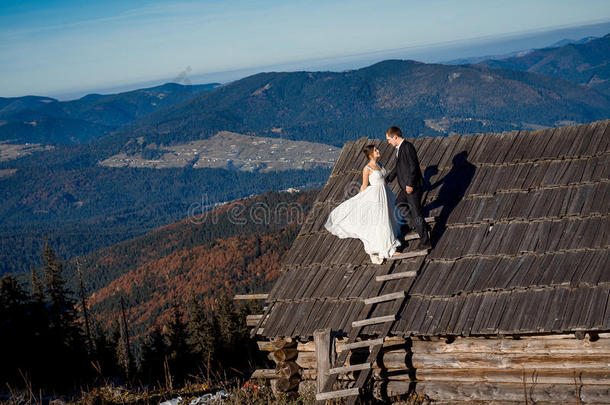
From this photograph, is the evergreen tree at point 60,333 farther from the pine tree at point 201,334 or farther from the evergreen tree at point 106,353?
the pine tree at point 201,334

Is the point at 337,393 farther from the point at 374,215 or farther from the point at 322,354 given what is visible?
the point at 374,215

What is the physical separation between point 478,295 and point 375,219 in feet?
8.64

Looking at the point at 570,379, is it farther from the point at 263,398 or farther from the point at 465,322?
the point at 263,398

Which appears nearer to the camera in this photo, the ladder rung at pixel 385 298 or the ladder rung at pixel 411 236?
the ladder rung at pixel 385 298

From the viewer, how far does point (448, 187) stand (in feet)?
41.3

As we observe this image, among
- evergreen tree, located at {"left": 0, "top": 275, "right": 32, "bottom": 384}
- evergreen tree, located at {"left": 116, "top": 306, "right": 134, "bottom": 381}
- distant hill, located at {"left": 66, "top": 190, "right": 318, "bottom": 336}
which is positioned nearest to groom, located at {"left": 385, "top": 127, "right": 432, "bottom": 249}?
evergreen tree, located at {"left": 116, "top": 306, "right": 134, "bottom": 381}

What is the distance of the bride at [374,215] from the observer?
1149 centimetres

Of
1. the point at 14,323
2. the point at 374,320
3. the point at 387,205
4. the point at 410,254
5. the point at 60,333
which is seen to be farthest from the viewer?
the point at 60,333

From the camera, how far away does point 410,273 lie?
10797 millimetres

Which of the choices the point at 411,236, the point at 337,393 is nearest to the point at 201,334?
the point at 411,236

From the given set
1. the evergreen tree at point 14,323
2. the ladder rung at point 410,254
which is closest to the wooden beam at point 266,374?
the ladder rung at point 410,254

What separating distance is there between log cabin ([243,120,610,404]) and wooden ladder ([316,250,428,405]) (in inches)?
0.9

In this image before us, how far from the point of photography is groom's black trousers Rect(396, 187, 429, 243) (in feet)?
36.8

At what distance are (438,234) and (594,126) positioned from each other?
443 centimetres
